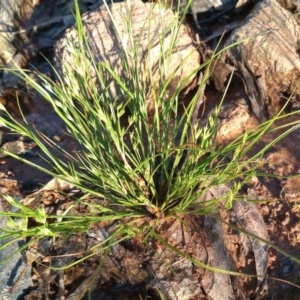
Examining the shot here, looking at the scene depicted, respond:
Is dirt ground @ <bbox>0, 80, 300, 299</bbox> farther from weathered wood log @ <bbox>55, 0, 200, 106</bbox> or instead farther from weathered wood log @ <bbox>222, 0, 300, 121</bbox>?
weathered wood log @ <bbox>55, 0, 200, 106</bbox>

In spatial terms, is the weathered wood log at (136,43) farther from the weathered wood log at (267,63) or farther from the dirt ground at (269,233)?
the dirt ground at (269,233)

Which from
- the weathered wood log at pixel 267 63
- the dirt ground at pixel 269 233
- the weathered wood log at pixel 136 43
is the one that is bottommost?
the dirt ground at pixel 269 233

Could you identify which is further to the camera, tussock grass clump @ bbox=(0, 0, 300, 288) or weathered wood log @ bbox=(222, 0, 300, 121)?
weathered wood log @ bbox=(222, 0, 300, 121)

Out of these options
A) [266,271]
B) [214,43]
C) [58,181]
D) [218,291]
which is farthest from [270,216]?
[214,43]

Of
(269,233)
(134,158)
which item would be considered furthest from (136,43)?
(269,233)

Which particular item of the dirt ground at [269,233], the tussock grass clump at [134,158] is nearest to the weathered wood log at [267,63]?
the dirt ground at [269,233]

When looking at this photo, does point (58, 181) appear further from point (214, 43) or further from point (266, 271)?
point (214, 43)

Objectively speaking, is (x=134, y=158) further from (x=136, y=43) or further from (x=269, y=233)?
(x=136, y=43)

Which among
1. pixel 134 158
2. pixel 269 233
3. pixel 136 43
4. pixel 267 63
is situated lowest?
pixel 269 233

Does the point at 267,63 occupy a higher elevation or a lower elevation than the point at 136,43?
lower

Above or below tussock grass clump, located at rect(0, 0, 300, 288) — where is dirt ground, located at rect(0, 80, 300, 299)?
below

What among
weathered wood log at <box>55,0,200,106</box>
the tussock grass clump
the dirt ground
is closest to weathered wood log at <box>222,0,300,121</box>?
the dirt ground

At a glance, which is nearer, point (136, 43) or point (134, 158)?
point (134, 158)
